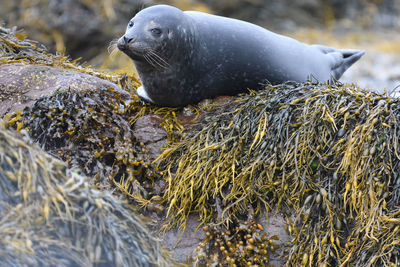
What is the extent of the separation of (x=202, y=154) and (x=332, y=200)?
0.84m

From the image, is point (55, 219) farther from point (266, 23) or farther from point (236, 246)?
point (266, 23)

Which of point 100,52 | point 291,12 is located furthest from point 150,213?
point 291,12

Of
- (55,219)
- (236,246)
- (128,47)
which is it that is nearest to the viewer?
(55,219)

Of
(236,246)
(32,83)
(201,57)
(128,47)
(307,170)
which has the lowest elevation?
(236,246)

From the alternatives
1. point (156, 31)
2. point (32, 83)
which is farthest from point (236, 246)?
point (32, 83)

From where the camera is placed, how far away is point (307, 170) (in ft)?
8.66

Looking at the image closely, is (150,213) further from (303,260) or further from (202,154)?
(303,260)

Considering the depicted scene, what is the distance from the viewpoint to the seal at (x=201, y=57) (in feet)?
10.1

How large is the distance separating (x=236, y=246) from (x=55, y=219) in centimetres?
102

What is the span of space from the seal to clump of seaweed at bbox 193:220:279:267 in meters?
1.10

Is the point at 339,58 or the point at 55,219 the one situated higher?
the point at 339,58

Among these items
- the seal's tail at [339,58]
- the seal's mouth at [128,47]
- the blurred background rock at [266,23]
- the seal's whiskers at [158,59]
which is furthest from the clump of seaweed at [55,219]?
the blurred background rock at [266,23]

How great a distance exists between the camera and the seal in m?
3.07

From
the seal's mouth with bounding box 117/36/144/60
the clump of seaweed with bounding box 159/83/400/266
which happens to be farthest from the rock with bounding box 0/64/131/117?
the clump of seaweed with bounding box 159/83/400/266
